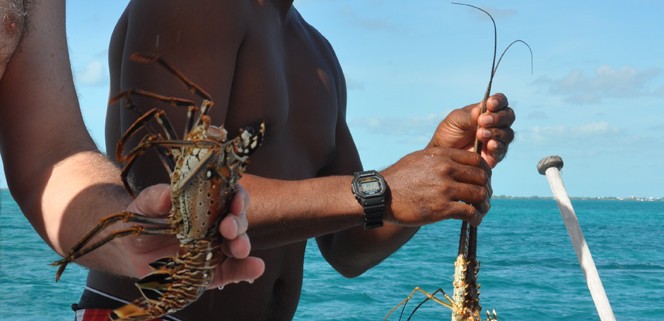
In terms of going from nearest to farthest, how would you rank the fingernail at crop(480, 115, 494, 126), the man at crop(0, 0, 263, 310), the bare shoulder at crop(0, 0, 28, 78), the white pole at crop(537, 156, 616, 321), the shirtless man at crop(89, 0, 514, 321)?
the man at crop(0, 0, 263, 310) < the bare shoulder at crop(0, 0, 28, 78) < the shirtless man at crop(89, 0, 514, 321) < the fingernail at crop(480, 115, 494, 126) < the white pole at crop(537, 156, 616, 321)

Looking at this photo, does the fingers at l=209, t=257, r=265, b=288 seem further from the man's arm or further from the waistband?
the waistband

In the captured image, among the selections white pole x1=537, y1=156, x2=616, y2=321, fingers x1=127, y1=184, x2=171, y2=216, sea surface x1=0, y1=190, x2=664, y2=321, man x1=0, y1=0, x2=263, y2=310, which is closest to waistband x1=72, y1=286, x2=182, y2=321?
man x1=0, y1=0, x2=263, y2=310

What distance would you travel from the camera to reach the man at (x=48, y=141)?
6.23 feet

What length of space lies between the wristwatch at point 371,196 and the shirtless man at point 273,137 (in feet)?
0.09

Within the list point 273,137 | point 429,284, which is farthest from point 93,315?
point 429,284

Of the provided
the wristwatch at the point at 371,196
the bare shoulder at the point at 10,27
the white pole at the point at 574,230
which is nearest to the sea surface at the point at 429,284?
the white pole at the point at 574,230

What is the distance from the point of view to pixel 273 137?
107 inches

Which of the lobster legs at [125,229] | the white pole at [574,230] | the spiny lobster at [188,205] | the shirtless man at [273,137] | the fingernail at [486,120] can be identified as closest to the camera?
the spiny lobster at [188,205]

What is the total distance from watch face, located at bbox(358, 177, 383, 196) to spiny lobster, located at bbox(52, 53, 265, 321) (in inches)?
34.7

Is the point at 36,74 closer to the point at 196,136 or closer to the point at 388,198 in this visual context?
the point at 196,136

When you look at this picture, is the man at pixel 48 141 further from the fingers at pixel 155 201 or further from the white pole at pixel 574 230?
the white pole at pixel 574 230

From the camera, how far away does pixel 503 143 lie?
2.83m

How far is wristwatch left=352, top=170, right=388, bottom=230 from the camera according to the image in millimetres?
2463

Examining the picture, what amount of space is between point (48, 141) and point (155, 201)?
2.16 ft
